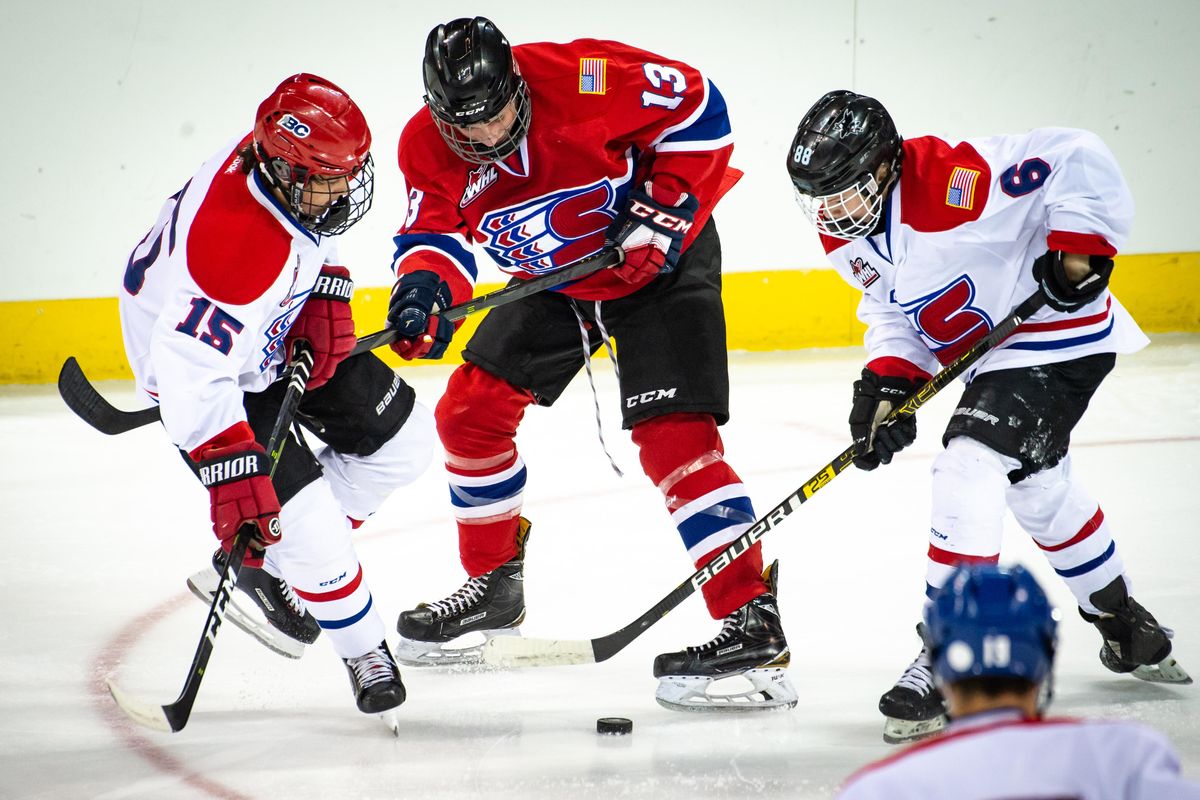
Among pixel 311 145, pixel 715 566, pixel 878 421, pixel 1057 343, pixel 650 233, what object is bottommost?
pixel 715 566

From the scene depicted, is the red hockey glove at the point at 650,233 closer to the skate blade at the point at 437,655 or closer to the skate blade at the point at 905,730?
the skate blade at the point at 437,655

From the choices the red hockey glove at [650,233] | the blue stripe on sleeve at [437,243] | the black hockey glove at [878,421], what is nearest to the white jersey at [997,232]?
the black hockey glove at [878,421]

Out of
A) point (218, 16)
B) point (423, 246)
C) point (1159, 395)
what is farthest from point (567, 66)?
point (218, 16)

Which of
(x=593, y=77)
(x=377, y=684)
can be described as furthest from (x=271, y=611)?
(x=593, y=77)

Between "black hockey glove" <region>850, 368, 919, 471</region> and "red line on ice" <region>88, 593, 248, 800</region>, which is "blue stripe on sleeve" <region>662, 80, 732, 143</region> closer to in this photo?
"black hockey glove" <region>850, 368, 919, 471</region>

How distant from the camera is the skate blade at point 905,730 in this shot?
7.20 feet

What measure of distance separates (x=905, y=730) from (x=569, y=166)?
1216 mm

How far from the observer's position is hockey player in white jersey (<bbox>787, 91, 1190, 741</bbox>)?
221 centimetres

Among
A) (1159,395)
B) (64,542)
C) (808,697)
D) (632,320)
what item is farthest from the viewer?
(1159,395)

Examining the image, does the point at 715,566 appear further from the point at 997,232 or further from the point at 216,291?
the point at 216,291

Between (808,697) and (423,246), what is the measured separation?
3.85 feet

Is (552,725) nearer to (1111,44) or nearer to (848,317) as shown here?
(848,317)

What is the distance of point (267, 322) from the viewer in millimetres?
2312

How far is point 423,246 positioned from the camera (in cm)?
265
